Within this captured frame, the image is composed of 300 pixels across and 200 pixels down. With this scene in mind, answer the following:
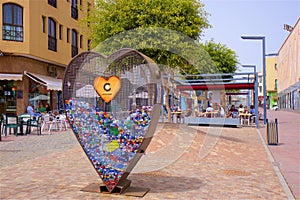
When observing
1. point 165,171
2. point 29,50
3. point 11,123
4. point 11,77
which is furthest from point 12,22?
point 165,171

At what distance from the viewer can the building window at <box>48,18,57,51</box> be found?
26.8 metres

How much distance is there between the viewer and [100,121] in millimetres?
6000

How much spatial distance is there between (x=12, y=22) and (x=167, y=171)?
1893 centimetres

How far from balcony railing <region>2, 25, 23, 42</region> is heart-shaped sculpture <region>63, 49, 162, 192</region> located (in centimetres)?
1870

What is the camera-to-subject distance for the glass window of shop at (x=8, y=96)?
79.8 ft

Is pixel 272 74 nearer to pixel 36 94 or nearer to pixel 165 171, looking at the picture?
pixel 36 94

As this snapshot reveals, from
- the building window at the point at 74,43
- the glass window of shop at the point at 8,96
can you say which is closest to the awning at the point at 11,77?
the glass window of shop at the point at 8,96

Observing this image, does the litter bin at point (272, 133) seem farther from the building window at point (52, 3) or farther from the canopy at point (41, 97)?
the building window at point (52, 3)

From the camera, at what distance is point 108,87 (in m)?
5.88

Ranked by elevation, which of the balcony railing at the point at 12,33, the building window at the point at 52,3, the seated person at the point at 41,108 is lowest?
the seated person at the point at 41,108

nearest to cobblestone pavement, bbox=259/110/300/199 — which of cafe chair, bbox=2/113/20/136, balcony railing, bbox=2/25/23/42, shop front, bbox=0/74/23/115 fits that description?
cafe chair, bbox=2/113/20/136

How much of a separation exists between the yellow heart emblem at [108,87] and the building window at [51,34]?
21.9 m

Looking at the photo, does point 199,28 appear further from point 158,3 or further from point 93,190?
point 93,190

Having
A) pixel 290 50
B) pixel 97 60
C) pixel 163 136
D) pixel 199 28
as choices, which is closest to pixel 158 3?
pixel 199 28
